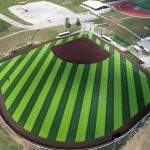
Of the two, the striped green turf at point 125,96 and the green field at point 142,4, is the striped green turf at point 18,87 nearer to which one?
the striped green turf at point 125,96

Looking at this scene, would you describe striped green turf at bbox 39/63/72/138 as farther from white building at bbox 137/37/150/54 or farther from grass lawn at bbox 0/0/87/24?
grass lawn at bbox 0/0/87/24

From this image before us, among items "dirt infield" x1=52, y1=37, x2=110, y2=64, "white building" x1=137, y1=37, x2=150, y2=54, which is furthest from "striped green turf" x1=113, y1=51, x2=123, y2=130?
"white building" x1=137, y1=37, x2=150, y2=54

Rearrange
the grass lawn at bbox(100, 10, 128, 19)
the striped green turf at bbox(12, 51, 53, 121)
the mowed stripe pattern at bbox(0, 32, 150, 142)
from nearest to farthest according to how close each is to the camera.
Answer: the mowed stripe pattern at bbox(0, 32, 150, 142), the striped green turf at bbox(12, 51, 53, 121), the grass lawn at bbox(100, 10, 128, 19)

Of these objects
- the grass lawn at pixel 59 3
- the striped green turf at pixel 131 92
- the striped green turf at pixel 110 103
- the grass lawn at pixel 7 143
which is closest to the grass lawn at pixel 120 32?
the striped green turf at pixel 131 92

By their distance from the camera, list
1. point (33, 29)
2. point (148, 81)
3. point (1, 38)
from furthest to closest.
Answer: point (33, 29)
point (1, 38)
point (148, 81)


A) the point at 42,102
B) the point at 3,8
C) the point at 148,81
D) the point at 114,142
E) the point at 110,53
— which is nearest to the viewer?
the point at 114,142

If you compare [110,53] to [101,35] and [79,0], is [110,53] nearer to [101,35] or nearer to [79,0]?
[101,35]

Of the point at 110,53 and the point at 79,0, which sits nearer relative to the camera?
the point at 110,53

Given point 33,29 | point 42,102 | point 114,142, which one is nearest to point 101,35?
point 33,29
